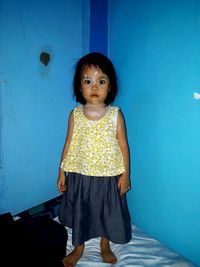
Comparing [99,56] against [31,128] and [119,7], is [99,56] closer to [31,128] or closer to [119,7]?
[119,7]

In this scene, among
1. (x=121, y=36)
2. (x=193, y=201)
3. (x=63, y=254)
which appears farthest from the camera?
(x=121, y=36)

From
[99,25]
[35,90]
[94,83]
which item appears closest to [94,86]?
[94,83]

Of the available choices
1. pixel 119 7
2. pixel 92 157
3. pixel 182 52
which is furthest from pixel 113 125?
pixel 119 7

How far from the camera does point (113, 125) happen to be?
1.24m

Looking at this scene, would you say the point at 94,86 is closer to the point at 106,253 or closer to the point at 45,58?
the point at 45,58

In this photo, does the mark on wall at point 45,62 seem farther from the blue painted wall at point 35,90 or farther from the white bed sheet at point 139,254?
the white bed sheet at point 139,254

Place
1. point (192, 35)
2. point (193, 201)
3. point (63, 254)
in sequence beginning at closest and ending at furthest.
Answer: point (192, 35), point (193, 201), point (63, 254)

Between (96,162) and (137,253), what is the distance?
1.87 ft

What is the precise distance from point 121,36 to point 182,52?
16.7 inches

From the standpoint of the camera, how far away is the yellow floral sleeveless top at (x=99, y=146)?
1217 mm

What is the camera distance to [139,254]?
1339 mm

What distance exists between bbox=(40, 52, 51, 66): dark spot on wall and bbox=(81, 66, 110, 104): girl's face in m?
0.34

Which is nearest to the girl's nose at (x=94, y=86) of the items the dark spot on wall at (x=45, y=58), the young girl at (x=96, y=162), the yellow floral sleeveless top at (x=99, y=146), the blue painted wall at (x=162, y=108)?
the young girl at (x=96, y=162)

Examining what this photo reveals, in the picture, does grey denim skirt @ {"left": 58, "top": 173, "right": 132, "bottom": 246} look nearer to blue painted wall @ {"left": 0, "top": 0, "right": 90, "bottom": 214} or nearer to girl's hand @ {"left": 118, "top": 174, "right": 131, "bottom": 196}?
girl's hand @ {"left": 118, "top": 174, "right": 131, "bottom": 196}
